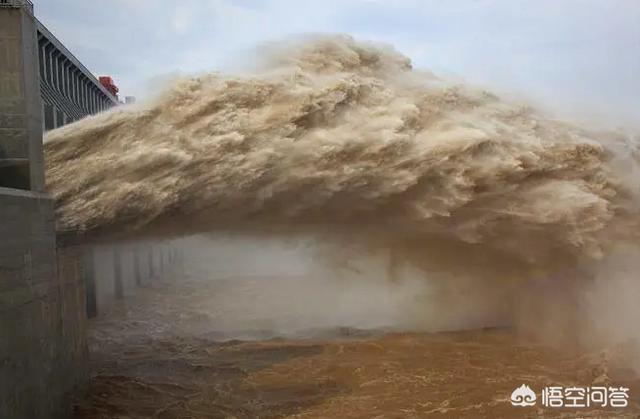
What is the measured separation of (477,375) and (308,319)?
10249mm

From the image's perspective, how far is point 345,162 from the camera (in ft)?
50.2

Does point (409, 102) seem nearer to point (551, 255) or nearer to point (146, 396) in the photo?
point (551, 255)

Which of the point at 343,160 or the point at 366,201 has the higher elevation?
the point at 343,160

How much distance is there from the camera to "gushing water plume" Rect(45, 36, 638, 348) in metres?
14.4

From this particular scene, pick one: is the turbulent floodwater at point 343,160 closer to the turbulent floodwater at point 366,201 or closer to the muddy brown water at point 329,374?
the turbulent floodwater at point 366,201

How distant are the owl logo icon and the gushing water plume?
4.72m

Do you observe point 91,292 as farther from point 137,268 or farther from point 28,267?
point 28,267

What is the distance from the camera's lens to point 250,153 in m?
14.7

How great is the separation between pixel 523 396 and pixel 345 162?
752 cm

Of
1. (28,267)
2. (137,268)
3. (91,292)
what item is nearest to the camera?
(28,267)

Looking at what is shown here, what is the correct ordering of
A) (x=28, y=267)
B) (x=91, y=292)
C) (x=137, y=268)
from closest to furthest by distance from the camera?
(x=28, y=267) < (x=91, y=292) < (x=137, y=268)

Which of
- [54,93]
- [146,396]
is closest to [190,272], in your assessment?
[54,93]

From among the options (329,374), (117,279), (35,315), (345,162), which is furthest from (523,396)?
(117,279)

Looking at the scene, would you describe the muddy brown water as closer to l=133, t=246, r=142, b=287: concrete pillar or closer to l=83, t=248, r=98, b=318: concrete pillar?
l=83, t=248, r=98, b=318: concrete pillar
